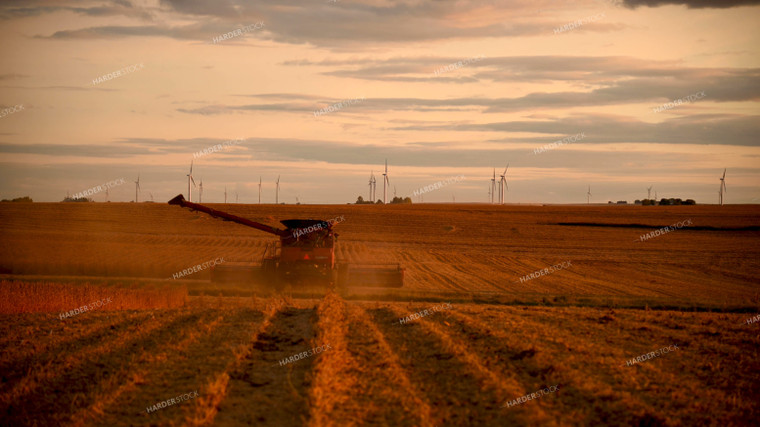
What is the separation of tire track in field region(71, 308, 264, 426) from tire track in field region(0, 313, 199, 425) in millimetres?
521

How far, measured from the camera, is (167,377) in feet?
37.6

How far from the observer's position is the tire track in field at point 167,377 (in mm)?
9555

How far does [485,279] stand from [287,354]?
847 inches

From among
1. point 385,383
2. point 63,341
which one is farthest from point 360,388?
point 63,341

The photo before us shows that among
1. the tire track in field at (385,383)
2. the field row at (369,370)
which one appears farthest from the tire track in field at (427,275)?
the tire track in field at (385,383)

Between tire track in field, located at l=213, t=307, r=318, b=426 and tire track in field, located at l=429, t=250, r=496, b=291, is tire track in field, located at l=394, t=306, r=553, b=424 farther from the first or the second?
tire track in field, located at l=429, t=250, r=496, b=291

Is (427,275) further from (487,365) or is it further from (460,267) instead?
(487,365)

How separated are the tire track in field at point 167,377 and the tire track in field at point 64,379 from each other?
52 cm

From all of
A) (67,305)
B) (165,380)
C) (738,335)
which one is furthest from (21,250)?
A: (738,335)

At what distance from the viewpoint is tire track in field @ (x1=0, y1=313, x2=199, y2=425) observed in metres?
9.91

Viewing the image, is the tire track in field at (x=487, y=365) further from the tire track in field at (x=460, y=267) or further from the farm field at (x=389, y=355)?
the tire track in field at (x=460, y=267)

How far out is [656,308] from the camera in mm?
24734

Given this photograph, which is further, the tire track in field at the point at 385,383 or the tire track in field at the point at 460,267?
the tire track in field at the point at 460,267

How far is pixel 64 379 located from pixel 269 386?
3751mm
